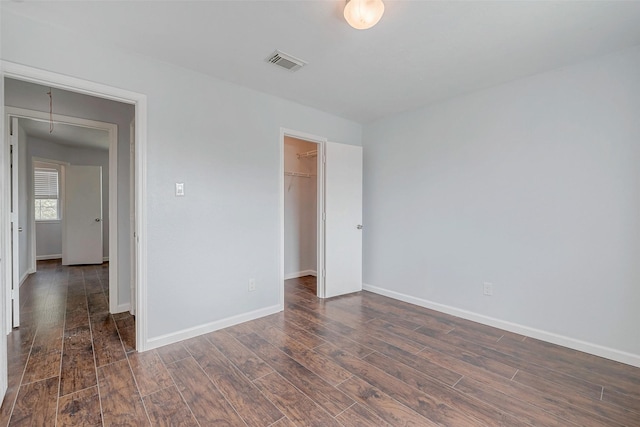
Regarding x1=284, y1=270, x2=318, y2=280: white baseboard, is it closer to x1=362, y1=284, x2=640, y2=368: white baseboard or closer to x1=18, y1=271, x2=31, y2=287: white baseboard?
x1=362, y1=284, x2=640, y2=368: white baseboard

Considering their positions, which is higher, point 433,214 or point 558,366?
point 433,214

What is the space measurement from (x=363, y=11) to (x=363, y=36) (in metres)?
0.48

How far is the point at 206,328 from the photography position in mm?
2719

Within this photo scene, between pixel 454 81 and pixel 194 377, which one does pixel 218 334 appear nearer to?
pixel 194 377

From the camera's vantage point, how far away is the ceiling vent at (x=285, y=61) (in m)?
2.36

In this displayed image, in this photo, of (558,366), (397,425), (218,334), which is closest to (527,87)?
(558,366)

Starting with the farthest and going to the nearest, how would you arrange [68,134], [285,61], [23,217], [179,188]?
[68,134]
[23,217]
[179,188]
[285,61]

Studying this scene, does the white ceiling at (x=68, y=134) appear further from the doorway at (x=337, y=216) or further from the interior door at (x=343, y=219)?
the interior door at (x=343, y=219)

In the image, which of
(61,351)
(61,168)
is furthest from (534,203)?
(61,168)

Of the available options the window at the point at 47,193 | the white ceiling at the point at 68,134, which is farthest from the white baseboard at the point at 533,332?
the window at the point at 47,193

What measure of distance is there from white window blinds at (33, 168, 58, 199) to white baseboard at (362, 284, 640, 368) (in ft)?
25.7

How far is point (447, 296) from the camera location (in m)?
3.28

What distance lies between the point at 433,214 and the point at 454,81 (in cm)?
144

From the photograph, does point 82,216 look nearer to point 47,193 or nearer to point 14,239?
point 47,193
